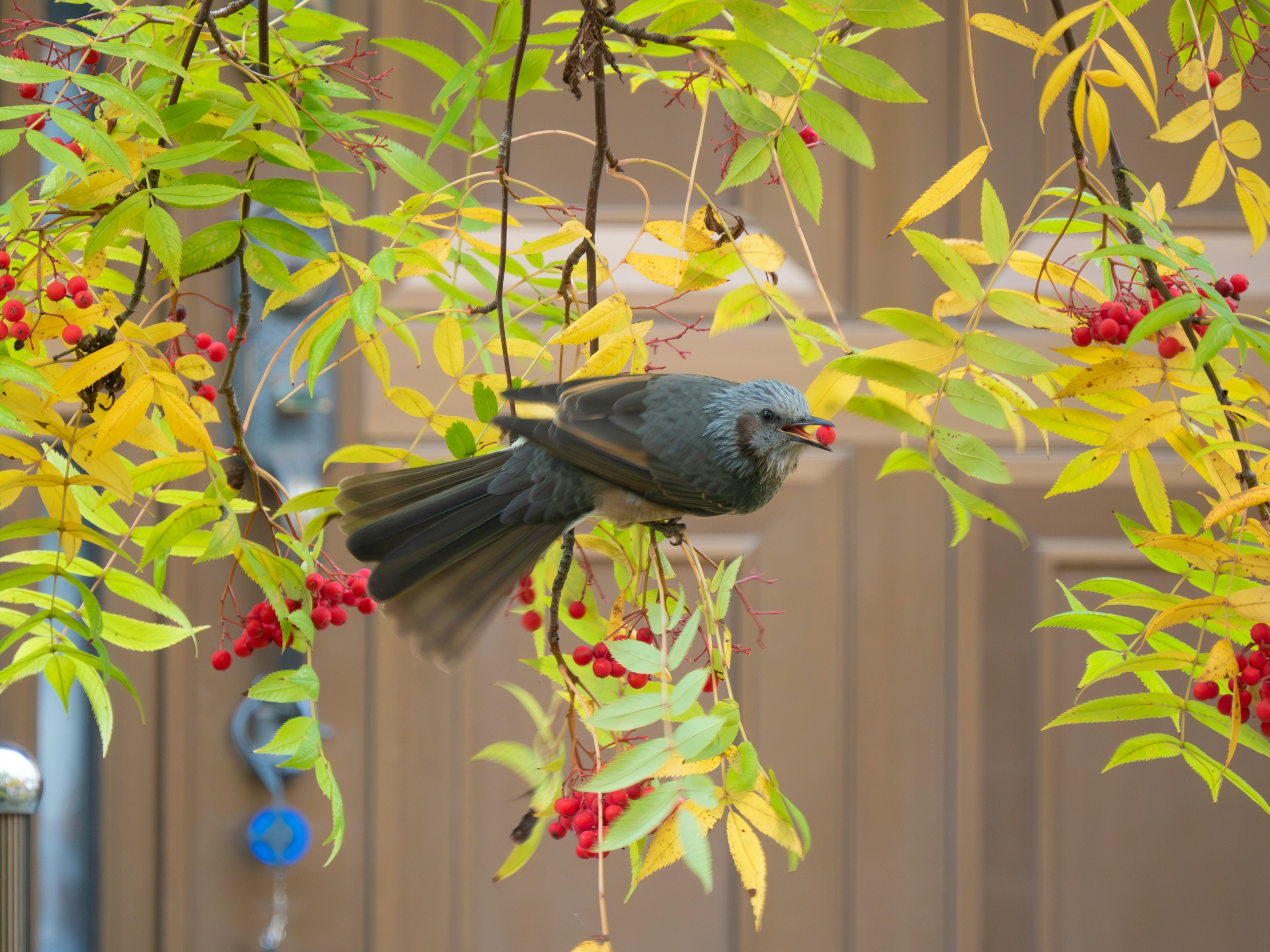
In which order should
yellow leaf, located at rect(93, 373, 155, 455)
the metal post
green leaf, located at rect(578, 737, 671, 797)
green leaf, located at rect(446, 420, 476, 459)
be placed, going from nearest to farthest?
green leaf, located at rect(578, 737, 671, 797) < yellow leaf, located at rect(93, 373, 155, 455) < green leaf, located at rect(446, 420, 476, 459) < the metal post

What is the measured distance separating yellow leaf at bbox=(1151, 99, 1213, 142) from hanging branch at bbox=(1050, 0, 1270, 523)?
0.04m

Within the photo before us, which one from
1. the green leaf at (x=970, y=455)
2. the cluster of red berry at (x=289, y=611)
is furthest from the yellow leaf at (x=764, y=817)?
the cluster of red berry at (x=289, y=611)

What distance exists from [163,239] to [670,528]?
432 millimetres

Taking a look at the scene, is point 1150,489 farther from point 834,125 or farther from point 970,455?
point 834,125

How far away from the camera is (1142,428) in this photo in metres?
0.56

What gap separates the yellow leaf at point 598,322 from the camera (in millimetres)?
604

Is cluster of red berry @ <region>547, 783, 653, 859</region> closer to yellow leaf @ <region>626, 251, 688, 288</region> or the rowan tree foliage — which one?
the rowan tree foliage

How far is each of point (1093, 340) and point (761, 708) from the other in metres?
0.95

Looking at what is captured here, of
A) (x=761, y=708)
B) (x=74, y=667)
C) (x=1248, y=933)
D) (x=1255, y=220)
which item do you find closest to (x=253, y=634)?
(x=74, y=667)

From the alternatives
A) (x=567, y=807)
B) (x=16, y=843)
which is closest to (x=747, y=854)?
(x=567, y=807)

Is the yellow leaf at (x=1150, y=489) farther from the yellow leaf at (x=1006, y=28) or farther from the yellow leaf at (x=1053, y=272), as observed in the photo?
the yellow leaf at (x=1006, y=28)

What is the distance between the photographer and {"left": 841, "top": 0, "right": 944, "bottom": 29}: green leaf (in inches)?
21.6

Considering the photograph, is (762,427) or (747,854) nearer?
(747,854)

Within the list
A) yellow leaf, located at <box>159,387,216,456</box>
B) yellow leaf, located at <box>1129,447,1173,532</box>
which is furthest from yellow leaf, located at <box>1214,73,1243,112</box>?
yellow leaf, located at <box>159,387,216,456</box>
